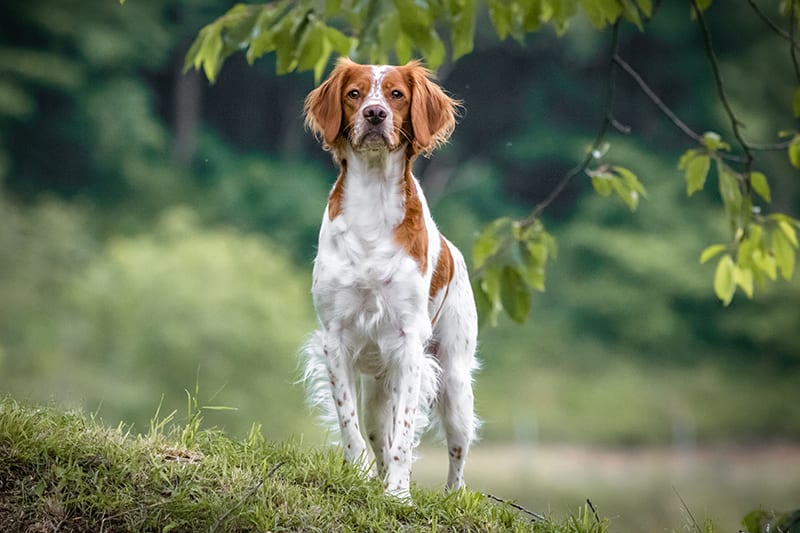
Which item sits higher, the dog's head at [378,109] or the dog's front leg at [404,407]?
the dog's head at [378,109]

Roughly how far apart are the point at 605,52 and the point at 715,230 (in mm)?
5033

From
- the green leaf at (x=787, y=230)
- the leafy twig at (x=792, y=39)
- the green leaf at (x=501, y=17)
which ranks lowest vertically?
the green leaf at (x=787, y=230)

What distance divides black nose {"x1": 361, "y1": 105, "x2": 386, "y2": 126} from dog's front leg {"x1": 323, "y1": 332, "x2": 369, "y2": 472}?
0.85m

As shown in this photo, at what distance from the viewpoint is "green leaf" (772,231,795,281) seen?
12.2 ft

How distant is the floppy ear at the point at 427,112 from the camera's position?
4742 millimetres

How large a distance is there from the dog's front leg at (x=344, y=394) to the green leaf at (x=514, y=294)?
4.82ft

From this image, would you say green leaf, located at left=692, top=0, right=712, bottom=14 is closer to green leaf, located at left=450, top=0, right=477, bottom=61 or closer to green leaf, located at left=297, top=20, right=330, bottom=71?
green leaf, located at left=450, top=0, right=477, bottom=61

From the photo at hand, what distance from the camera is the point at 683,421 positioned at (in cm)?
2388

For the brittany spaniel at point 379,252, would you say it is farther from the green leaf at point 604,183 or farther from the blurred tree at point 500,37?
the green leaf at point 604,183

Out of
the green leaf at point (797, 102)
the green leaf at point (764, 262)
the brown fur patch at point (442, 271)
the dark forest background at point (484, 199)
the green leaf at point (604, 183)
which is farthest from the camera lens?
the dark forest background at point (484, 199)

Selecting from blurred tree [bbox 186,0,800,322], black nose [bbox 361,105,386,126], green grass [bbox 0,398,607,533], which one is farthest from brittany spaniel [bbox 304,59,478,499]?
blurred tree [bbox 186,0,800,322]

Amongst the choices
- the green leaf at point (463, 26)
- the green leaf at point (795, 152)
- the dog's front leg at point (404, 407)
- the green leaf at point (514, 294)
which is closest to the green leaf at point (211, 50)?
the green leaf at point (463, 26)

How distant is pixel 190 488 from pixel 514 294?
A: 1.54 metres

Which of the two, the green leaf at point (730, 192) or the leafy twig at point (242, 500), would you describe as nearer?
the green leaf at point (730, 192)
